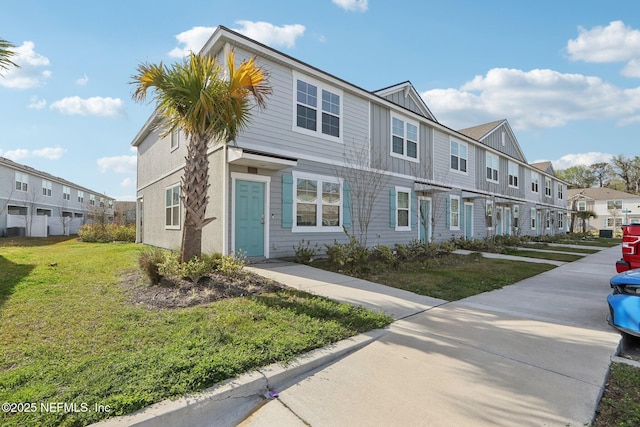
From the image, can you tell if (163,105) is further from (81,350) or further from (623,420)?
(623,420)

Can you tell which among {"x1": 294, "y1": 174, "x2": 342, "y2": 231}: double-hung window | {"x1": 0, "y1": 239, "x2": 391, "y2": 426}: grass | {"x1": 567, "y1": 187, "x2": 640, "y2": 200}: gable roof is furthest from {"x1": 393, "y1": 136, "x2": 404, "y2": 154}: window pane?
{"x1": 567, "y1": 187, "x2": 640, "y2": 200}: gable roof

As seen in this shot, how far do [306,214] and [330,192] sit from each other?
4.26 ft

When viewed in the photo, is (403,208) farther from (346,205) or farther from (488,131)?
(488,131)

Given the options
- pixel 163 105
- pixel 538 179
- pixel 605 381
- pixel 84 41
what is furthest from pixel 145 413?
pixel 538 179

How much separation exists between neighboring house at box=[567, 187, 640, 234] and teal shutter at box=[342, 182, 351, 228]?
157 feet

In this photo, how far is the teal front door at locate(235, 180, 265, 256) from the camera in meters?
8.75

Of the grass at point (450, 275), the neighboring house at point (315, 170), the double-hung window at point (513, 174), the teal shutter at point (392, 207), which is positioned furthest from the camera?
the double-hung window at point (513, 174)

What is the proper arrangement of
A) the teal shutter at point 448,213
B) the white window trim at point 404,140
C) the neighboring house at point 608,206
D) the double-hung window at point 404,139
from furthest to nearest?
the neighboring house at point 608,206, the teal shutter at point 448,213, the double-hung window at point 404,139, the white window trim at point 404,140

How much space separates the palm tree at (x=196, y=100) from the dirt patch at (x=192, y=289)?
688mm

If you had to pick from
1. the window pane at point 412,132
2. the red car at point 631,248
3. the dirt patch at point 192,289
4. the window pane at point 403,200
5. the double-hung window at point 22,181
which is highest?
the window pane at point 412,132

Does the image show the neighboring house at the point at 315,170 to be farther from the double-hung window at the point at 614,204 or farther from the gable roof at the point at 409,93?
the double-hung window at the point at 614,204

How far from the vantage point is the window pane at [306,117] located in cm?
1016

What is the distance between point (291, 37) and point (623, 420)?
10.5 m

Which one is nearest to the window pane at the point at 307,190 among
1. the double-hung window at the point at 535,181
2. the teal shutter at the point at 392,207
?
the teal shutter at the point at 392,207
